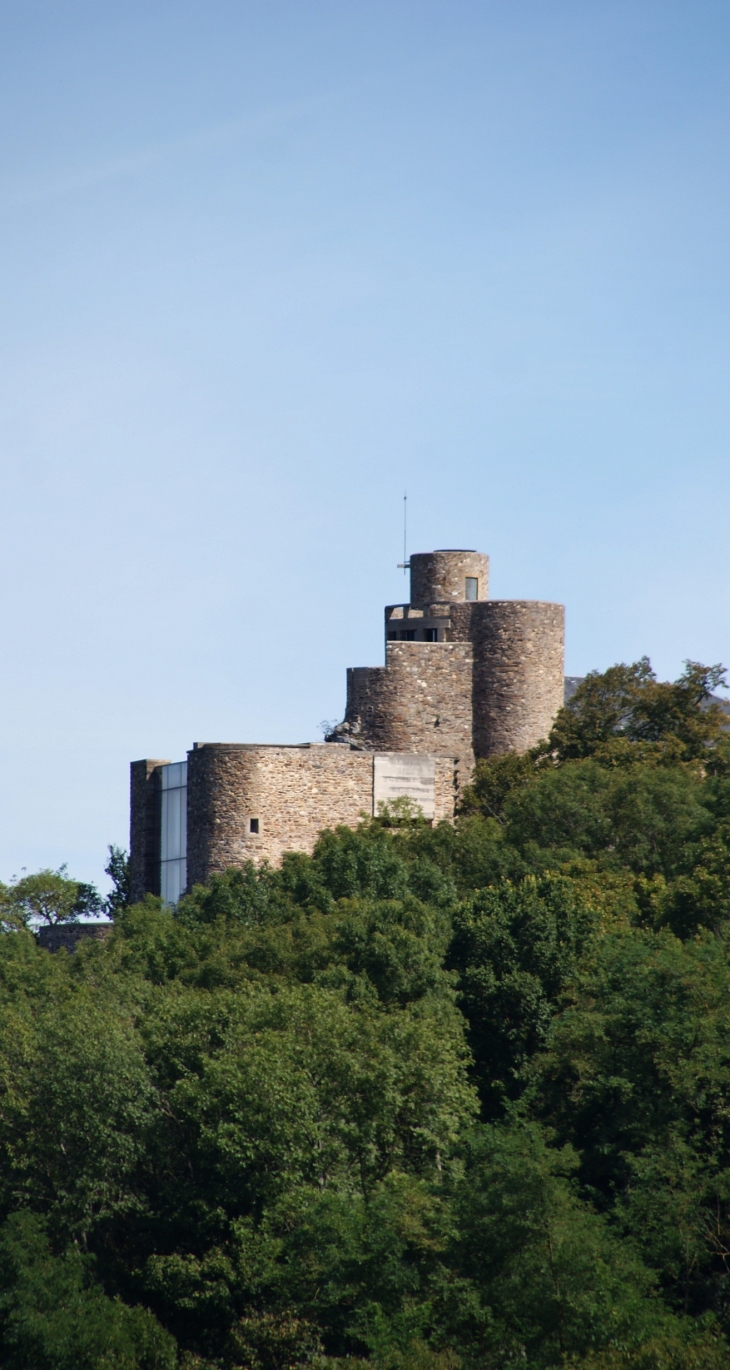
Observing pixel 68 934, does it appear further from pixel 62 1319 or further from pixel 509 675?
pixel 62 1319

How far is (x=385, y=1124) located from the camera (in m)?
40.4

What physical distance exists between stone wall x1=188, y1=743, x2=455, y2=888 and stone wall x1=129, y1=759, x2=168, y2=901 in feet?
8.53

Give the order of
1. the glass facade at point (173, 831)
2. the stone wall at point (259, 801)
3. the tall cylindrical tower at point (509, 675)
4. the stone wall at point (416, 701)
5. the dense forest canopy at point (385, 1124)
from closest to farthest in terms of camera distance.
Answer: the dense forest canopy at point (385, 1124) → the stone wall at point (259, 801) → the glass facade at point (173, 831) → the stone wall at point (416, 701) → the tall cylindrical tower at point (509, 675)

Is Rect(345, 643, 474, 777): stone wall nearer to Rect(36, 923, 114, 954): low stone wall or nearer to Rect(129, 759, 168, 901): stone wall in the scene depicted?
Rect(129, 759, 168, 901): stone wall

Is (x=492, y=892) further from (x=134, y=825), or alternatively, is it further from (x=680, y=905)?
(x=134, y=825)

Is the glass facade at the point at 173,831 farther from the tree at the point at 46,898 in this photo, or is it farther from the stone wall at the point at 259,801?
the tree at the point at 46,898

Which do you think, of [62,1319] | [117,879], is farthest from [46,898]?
[62,1319]

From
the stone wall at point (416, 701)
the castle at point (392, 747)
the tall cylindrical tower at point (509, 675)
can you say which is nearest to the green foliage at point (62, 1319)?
the castle at point (392, 747)

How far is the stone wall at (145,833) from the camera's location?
58.9 m

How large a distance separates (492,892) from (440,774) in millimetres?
Result: 9729

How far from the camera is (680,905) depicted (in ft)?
160

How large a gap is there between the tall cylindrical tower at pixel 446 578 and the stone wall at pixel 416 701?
2158mm

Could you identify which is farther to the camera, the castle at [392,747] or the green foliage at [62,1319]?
the castle at [392,747]

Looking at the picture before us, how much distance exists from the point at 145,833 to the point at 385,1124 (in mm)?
19959
